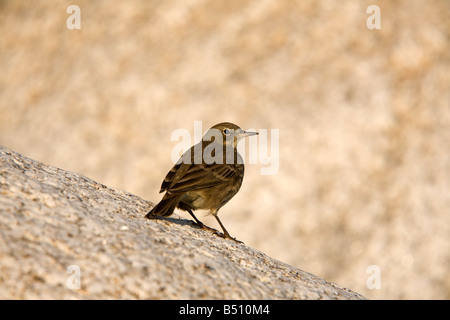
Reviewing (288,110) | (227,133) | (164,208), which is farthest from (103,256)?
(288,110)

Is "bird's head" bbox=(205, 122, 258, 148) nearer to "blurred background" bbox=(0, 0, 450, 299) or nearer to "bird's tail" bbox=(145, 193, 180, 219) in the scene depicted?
"bird's tail" bbox=(145, 193, 180, 219)

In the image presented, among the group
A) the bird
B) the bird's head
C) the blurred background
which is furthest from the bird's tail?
the blurred background

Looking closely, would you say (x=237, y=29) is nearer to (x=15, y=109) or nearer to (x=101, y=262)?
(x=15, y=109)

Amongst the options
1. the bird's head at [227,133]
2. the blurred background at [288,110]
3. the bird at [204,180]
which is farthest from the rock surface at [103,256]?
the blurred background at [288,110]

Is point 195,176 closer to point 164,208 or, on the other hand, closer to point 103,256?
point 164,208

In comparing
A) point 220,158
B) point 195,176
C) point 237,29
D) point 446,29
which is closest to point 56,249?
point 195,176
